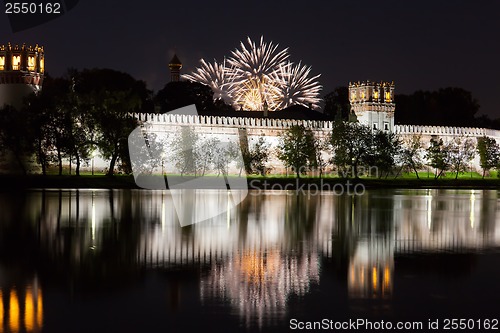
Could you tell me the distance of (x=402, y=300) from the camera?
8820mm

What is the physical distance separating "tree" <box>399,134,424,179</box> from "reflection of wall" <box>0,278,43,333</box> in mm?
50674

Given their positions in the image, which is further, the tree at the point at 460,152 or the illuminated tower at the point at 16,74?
the tree at the point at 460,152

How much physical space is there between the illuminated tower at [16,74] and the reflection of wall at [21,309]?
40290 millimetres

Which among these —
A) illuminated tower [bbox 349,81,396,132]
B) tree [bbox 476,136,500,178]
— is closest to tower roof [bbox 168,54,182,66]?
illuminated tower [bbox 349,81,396,132]

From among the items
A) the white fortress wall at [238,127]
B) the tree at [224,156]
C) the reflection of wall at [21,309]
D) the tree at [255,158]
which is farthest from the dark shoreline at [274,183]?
the reflection of wall at [21,309]

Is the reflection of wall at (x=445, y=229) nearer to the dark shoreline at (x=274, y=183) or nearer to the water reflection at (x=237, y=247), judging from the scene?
the water reflection at (x=237, y=247)

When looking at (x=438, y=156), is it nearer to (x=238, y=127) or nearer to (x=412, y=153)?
(x=412, y=153)

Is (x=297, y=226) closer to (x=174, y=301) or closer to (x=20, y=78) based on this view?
(x=174, y=301)

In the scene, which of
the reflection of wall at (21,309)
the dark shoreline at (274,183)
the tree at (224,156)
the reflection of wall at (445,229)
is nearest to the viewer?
the reflection of wall at (21,309)

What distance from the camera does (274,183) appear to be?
46531 millimetres

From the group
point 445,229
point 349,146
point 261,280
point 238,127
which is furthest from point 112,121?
point 261,280

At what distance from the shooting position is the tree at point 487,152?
6353 centimetres

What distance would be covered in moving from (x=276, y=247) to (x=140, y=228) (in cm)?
420

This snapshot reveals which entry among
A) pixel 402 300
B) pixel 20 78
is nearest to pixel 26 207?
pixel 402 300
